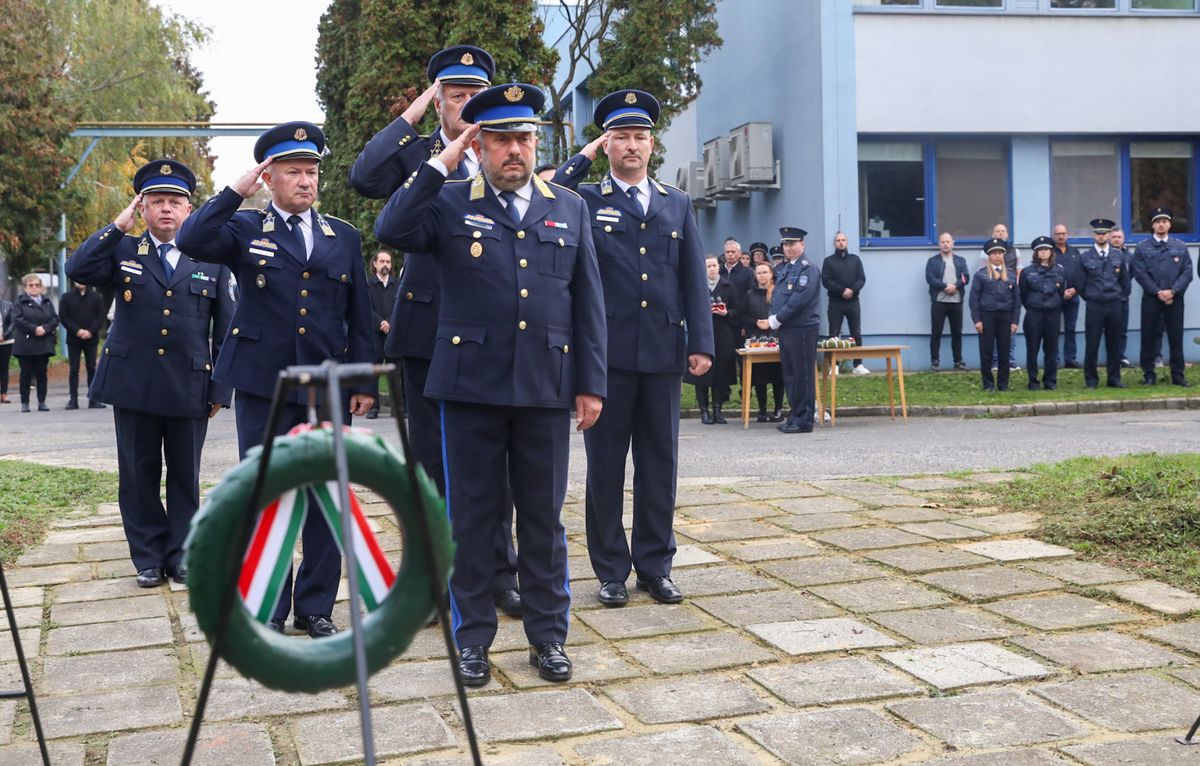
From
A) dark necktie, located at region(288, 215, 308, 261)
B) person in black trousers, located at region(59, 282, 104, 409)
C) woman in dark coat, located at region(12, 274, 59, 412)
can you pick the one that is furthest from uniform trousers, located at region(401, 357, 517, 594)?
woman in dark coat, located at region(12, 274, 59, 412)

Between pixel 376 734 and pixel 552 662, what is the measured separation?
82 cm

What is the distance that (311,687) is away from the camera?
310 cm

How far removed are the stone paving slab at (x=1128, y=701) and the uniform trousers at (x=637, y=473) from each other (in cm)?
218

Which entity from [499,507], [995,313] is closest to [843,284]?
[995,313]

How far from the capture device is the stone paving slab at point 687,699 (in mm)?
4637

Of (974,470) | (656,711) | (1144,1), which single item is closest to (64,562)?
(656,711)

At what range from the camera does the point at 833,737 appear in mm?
4363

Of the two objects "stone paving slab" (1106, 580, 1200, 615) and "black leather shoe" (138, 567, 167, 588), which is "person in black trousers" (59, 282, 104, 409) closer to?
"black leather shoe" (138, 567, 167, 588)

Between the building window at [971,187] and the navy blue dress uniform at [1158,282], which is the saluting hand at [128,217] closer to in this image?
the navy blue dress uniform at [1158,282]

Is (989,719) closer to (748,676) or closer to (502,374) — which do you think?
(748,676)

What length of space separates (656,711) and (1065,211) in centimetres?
2066

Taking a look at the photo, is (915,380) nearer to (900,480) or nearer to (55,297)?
(900,480)

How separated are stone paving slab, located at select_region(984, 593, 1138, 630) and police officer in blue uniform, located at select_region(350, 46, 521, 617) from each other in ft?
7.14

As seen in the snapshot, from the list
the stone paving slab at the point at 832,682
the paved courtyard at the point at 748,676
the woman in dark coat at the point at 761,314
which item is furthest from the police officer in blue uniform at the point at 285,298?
the woman in dark coat at the point at 761,314
